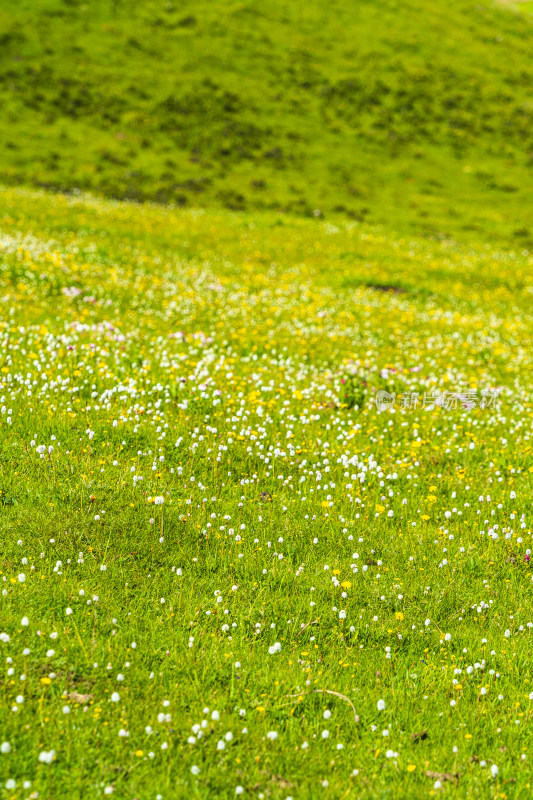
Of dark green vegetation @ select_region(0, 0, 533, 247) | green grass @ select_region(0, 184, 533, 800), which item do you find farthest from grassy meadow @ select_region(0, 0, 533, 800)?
dark green vegetation @ select_region(0, 0, 533, 247)

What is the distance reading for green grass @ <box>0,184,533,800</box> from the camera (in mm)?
4281

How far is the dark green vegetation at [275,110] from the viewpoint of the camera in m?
38.8

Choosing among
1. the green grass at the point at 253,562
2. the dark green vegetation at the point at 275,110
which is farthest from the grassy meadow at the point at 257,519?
the dark green vegetation at the point at 275,110

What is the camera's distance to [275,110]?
51.7 m

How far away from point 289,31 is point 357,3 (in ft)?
50.1

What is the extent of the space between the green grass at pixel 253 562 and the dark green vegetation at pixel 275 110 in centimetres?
2656

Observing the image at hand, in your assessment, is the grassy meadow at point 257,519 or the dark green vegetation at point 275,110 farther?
the dark green vegetation at point 275,110

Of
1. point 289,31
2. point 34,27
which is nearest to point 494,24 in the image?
point 289,31

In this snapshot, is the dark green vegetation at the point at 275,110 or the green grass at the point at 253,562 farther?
the dark green vegetation at the point at 275,110

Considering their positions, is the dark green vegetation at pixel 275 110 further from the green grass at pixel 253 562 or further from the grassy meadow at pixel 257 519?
the green grass at pixel 253 562

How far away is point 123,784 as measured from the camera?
3.95m

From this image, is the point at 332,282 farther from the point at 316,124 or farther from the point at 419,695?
the point at 316,124

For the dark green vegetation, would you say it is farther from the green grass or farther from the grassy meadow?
the green grass

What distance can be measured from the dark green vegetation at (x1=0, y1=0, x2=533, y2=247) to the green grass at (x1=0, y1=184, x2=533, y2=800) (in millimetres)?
26561
